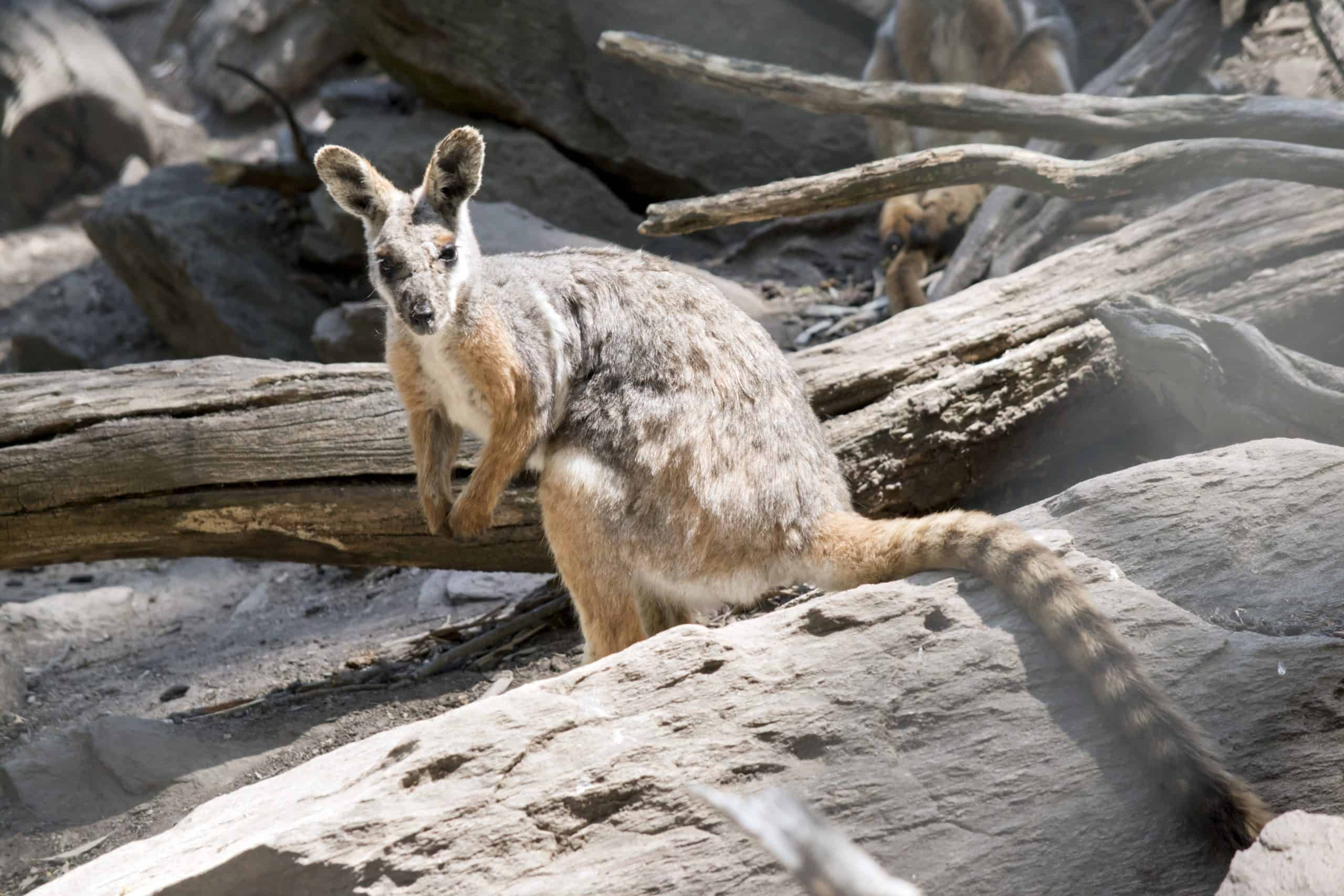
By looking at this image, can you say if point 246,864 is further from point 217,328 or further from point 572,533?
point 217,328

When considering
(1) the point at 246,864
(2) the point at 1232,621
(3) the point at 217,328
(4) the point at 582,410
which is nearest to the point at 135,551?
(4) the point at 582,410

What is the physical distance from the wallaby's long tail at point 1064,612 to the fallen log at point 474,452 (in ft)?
4.56

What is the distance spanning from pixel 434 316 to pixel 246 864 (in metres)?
2.00

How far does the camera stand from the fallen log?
5195 mm

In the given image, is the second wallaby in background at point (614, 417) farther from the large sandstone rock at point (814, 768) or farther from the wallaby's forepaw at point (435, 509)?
the large sandstone rock at point (814, 768)

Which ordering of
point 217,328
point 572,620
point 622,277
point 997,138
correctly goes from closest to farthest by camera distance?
point 622,277
point 572,620
point 997,138
point 217,328

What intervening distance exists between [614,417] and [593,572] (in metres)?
0.61

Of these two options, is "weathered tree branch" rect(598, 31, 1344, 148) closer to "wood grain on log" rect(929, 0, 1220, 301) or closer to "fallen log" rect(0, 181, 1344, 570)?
"fallen log" rect(0, 181, 1344, 570)

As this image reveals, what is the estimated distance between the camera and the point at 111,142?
47.2 ft

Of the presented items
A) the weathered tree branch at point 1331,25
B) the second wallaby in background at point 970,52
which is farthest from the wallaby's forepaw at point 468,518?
the weathered tree branch at point 1331,25

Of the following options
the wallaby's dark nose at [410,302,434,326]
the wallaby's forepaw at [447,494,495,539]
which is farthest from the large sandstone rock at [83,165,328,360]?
the wallaby's dark nose at [410,302,434,326]

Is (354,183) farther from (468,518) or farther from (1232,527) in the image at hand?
(1232,527)

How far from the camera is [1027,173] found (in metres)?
5.19

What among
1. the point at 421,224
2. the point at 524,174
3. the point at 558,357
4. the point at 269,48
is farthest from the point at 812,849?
the point at 269,48
